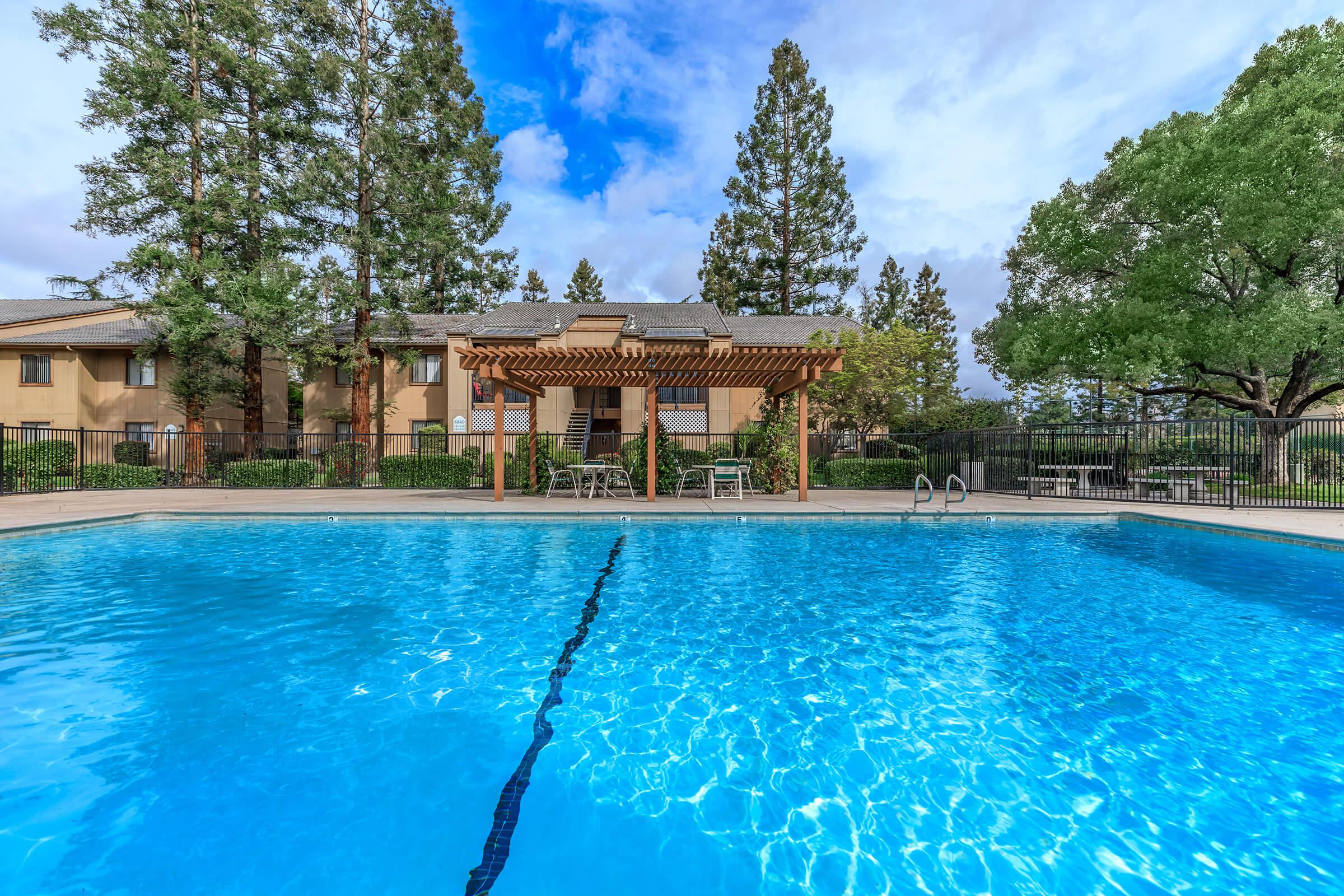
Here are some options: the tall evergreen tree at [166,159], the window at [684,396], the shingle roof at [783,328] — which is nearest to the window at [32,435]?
the tall evergreen tree at [166,159]

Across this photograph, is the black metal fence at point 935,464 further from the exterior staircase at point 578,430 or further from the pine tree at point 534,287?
the pine tree at point 534,287

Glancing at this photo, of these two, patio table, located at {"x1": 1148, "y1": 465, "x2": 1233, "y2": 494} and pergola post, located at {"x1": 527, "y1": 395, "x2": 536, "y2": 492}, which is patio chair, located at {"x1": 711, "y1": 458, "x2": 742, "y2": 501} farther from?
patio table, located at {"x1": 1148, "y1": 465, "x2": 1233, "y2": 494}

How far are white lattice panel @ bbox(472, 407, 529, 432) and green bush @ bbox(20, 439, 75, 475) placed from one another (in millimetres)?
12265

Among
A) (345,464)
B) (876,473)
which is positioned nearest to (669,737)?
(876,473)

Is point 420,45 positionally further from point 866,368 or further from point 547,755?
point 547,755

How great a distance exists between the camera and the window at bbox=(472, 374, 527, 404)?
23344 mm

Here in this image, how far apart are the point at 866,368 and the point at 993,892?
62.9 ft

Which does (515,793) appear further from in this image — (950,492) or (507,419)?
(507,419)

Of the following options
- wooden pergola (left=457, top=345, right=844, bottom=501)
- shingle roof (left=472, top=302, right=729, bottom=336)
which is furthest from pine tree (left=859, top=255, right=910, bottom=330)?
wooden pergola (left=457, top=345, right=844, bottom=501)

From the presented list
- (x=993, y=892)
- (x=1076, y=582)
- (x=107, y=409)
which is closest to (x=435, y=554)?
(x=993, y=892)

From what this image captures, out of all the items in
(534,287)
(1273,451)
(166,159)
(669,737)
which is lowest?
(669,737)

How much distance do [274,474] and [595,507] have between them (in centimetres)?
1148

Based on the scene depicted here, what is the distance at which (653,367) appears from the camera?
12492 mm

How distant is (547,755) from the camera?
2752 millimetres
